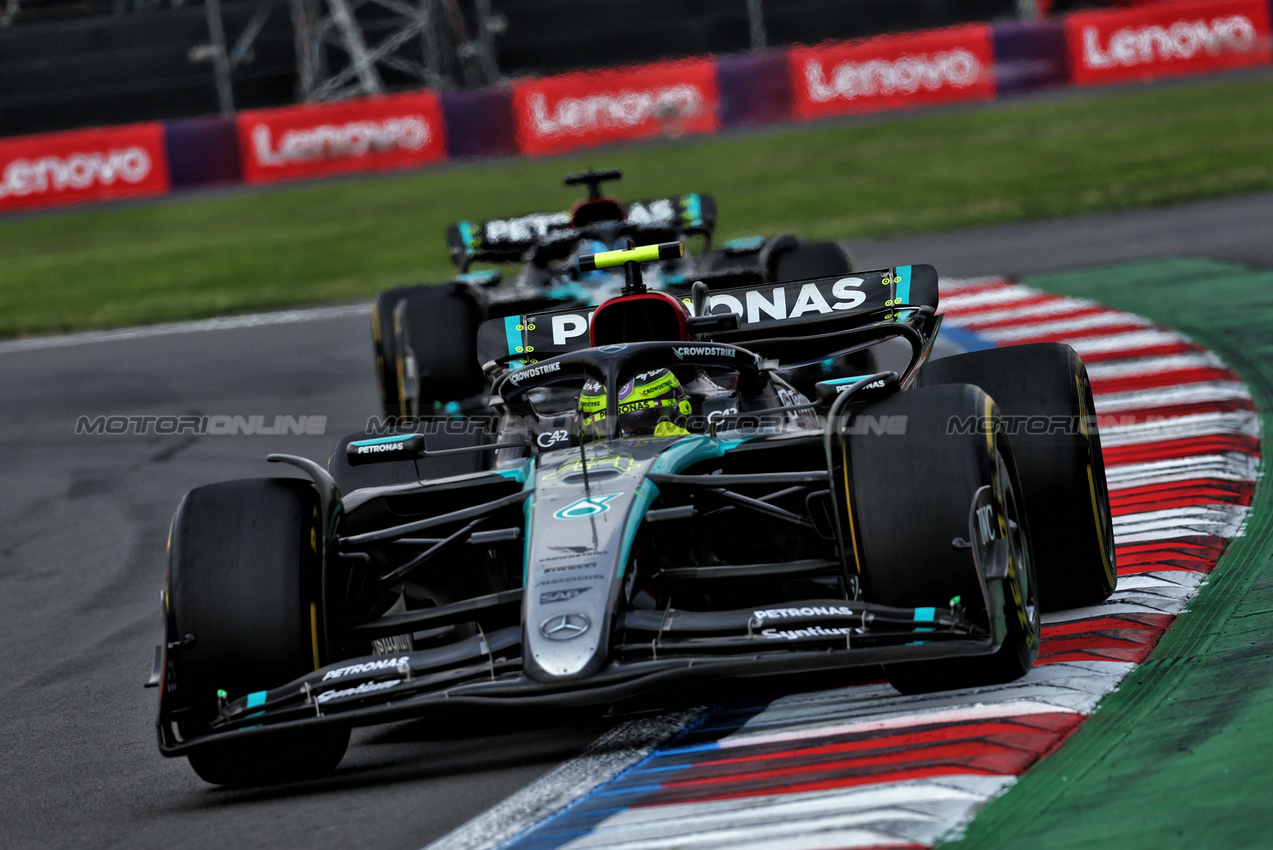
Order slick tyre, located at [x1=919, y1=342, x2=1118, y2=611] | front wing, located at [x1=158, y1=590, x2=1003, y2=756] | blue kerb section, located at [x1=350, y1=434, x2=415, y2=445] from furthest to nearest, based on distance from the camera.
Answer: blue kerb section, located at [x1=350, y1=434, x2=415, y2=445], slick tyre, located at [x1=919, y1=342, x2=1118, y2=611], front wing, located at [x1=158, y1=590, x2=1003, y2=756]

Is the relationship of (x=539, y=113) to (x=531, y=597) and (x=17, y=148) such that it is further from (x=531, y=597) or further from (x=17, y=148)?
(x=531, y=597)

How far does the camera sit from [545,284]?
12.5m

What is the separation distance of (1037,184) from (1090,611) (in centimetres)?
1661

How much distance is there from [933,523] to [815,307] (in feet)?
9.86

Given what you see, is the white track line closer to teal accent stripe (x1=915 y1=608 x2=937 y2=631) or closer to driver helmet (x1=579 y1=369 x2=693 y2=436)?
driver helmet (x1=579 y1=369 x2=693 y2=436)

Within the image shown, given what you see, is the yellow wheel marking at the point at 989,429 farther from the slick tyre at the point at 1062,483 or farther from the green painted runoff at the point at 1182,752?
the green painted runoff at the point at 1182,752

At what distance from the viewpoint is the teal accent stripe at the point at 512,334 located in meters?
8.73

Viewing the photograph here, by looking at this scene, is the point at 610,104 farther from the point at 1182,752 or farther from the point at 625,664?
the point at 1182,752

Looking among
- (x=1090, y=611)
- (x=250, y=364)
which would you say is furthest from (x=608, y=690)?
(x=250, y=364)

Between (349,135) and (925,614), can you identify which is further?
(349,135)

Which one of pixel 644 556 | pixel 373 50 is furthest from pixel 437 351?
pixel 373 50

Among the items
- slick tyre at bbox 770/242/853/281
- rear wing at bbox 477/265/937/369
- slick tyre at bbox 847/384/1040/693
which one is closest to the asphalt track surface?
slick tyre at bbox 847/384/1040/693

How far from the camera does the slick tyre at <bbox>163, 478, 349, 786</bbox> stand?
559cm

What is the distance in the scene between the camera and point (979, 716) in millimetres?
5312
